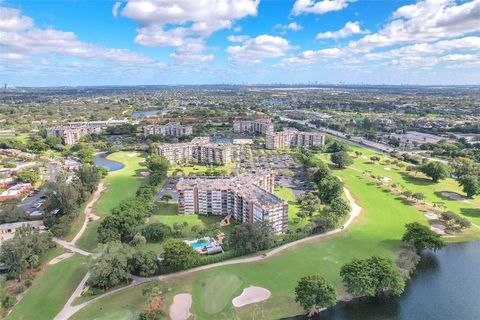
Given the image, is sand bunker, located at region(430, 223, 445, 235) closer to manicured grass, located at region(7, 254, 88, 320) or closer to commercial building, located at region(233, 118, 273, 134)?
manicured grass, located at region(7, 254, 88, 320)

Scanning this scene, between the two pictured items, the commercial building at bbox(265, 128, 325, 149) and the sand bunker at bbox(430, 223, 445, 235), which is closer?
the sand bunker at bbox(430, 223, 445, 235)

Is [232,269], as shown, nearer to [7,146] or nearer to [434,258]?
[434,258]

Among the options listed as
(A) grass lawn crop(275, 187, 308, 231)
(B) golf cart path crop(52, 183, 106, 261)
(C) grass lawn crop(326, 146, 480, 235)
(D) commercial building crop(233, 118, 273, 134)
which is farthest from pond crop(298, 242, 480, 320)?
(D) commercial building crop(233, 118, 273, 134)

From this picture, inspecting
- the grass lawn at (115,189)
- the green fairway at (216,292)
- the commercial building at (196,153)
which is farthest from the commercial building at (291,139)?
the green fairway at (216,292)

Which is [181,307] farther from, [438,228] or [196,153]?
[196,153]

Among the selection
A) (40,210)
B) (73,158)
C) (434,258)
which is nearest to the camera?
(434,258)

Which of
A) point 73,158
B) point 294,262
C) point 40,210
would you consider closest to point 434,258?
point 294,262

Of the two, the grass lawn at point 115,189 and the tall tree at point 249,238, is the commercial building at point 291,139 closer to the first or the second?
the grass lawn at point 115,189
